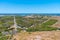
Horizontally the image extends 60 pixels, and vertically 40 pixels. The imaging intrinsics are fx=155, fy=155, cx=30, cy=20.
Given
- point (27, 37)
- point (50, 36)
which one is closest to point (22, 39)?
point (27, 37)

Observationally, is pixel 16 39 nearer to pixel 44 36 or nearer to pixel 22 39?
pixel 22 39

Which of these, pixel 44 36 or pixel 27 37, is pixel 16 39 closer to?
pixel 27 37

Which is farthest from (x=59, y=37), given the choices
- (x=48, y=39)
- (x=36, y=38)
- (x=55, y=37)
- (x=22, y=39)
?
(x=22, y=39)

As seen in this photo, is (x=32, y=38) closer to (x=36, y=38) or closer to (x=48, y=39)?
(x=36, y=38)

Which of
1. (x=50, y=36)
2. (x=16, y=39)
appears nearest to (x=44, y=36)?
(x=50, y=36)

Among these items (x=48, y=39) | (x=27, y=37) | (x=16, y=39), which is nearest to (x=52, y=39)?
(x=48, y=39)

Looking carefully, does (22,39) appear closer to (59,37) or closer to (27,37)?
(27,37)
